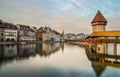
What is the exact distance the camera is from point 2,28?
81250mm

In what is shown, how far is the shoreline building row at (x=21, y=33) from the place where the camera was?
8281 centimetres

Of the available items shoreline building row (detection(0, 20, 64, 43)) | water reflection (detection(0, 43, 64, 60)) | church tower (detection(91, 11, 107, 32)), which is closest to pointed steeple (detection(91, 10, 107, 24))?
church tower (detection(91, 11, 107, 32))

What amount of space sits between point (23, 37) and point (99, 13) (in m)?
59.6

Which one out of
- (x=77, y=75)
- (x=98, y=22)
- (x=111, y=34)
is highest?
(x=98, y=22)

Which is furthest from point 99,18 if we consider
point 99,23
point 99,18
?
point 99,23

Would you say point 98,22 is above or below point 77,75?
above

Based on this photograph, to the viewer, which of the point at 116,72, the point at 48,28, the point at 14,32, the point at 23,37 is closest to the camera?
the point at 116,72

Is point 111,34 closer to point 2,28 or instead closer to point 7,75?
point 7,75

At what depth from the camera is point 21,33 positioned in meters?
98.6

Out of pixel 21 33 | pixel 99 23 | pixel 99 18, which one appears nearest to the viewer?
pixel 99 23

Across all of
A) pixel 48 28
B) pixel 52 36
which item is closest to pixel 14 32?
pixel 48 28

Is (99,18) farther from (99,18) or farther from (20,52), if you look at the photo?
(20,52)

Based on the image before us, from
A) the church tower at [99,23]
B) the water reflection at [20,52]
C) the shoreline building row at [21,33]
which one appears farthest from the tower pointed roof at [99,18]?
the shoreline building row at [21,33]

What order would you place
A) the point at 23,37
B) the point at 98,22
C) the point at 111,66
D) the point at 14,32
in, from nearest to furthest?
the point at 111,66 → the point at 98,22 → the point at 14,32 → the point at 23,37
